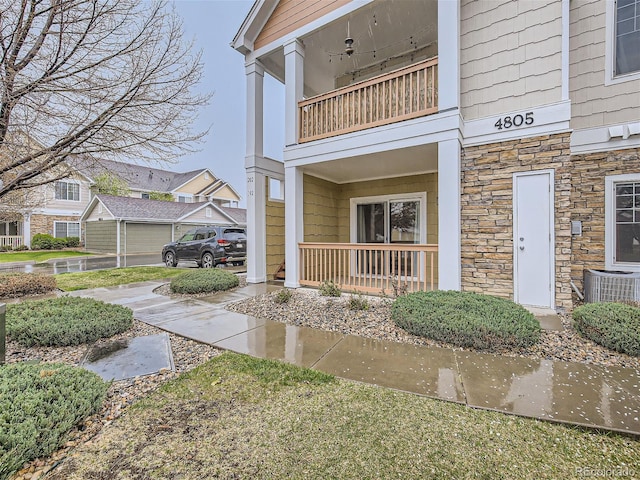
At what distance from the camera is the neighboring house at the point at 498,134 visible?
4.97 meters

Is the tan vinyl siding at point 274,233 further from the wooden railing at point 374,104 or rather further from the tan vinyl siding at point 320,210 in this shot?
the wooden railing at point 374,104

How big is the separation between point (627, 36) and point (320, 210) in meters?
6.95

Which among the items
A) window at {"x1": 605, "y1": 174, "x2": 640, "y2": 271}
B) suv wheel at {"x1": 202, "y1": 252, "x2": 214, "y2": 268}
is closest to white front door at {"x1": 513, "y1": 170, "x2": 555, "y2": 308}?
window at {"x1": 605, "y1": 174, "x2": 640, "y2": 271}

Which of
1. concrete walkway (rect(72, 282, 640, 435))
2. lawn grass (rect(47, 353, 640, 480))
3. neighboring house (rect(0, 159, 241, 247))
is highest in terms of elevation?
neighboring house (rect(0, 159, 241, 247))

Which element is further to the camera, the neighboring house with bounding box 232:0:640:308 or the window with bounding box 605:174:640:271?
the window with bounding box 605:174:640:271

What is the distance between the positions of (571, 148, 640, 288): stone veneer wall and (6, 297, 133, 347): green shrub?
8189 millimetres

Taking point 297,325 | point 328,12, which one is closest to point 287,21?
point 328,12

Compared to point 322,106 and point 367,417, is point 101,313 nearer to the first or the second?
point 367,417

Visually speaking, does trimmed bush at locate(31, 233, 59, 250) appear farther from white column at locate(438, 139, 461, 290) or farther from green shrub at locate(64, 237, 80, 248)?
white column at locate(438, 139, 461, 290)

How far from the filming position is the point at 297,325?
15.4ft

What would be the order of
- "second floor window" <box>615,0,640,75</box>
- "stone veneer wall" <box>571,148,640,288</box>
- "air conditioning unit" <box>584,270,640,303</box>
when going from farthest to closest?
1. "stone veneer wall" <box>571,148,640,288</box>
2. "second floor window" <box>615,0,640,75</box>
3. "air conditioning unit" <box>584,270,640,303</box>

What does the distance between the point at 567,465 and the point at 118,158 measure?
6.39 m

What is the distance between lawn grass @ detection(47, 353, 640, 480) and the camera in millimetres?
1842

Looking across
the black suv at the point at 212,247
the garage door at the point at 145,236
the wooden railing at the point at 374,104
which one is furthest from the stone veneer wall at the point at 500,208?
the garage door at the point at 145,236
